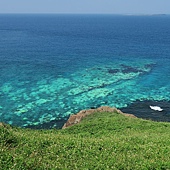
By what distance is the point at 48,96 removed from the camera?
6303 centimetres

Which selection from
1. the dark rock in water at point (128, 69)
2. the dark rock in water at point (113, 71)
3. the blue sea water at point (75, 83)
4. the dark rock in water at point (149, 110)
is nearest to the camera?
the dark rock in water at point (149, 110)

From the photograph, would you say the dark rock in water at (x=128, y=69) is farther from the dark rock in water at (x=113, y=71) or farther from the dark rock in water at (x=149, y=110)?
the dark rock in water at (x=149, y=110)

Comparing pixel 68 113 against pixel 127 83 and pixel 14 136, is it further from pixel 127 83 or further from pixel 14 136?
pixel 14 136

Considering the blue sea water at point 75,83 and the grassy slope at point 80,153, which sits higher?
the grassy slope at point 80,153

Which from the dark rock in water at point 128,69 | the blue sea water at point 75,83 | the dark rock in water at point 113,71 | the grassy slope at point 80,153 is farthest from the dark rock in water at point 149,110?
the grassy slope at point 80,153

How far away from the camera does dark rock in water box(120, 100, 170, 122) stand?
180ft

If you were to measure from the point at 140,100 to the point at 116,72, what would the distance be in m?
23.4

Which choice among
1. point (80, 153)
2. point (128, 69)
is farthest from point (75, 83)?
point (80, 153)

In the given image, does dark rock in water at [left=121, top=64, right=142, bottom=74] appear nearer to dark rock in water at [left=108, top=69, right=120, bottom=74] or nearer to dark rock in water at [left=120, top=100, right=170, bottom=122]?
dark rock in water at [left=108, top=69, right=120, bottom=74]

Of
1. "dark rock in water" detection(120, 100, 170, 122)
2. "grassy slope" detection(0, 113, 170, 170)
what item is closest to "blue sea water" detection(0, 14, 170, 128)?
"dark rock in water" detection(120, 100, 170, 122)

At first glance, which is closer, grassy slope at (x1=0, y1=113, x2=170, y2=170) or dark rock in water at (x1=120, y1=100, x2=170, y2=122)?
grassy slope at (x1=0, y1=113, x2=170, y2=170)

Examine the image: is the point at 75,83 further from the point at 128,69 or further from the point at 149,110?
the point at 128,69

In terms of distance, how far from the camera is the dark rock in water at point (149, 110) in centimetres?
5484

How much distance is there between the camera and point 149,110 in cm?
5759
